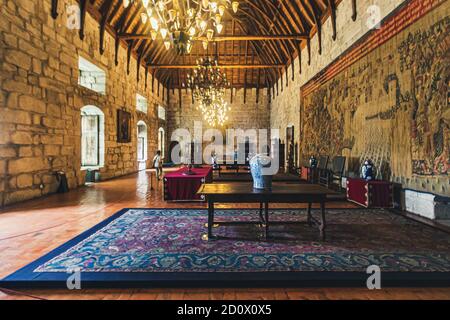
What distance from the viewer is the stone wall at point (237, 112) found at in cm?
1845

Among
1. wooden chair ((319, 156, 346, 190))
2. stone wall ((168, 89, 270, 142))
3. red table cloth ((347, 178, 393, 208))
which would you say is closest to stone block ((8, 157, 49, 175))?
red table cloth ((347, 178, 393, 208))

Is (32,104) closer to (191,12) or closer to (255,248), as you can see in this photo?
(191,12)

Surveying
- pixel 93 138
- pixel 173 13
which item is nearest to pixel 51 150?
pixel 93 138

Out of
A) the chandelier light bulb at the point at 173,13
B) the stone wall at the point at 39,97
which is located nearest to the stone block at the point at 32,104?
the stone wall at the point at 39,97

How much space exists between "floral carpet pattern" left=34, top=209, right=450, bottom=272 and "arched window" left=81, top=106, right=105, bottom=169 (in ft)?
18.8

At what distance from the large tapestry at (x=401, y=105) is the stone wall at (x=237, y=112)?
10916mm

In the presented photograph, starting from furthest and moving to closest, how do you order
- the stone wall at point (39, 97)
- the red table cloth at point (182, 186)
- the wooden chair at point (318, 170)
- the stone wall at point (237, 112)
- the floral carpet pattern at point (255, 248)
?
the stone wall at point (237, 112), the wooden chair at point (318, 170), the red table cloth at point (182, 186), the stone wall at point (39, 97), the floral carpet pattern at point (255, 248)

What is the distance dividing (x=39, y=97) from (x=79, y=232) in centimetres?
388

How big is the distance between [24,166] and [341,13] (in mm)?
8289

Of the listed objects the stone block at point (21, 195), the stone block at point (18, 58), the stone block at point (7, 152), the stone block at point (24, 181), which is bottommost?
the stone block at point (21, 195)

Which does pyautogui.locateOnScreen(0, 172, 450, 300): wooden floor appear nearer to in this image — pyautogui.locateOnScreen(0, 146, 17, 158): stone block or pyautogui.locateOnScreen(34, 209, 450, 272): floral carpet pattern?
pyautogui.locateOnScreen(34, 209, 450, 272): floral carpet pattern

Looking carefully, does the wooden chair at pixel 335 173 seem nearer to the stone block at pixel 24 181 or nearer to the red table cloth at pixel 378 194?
the red table cloth at pixel 378 194

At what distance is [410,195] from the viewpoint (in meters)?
4.62

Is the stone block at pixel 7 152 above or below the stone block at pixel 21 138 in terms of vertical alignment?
below
